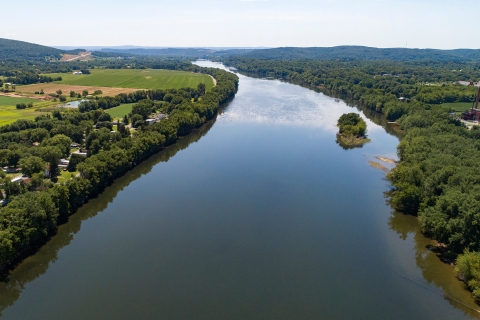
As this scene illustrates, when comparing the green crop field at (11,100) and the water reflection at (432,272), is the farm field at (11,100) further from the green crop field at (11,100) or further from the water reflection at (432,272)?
the water reflection at (432,272)

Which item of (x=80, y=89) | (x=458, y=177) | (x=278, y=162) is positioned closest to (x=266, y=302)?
(x=458, y=177)

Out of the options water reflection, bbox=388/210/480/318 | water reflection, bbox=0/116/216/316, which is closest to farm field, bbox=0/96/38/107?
water reflection, bbox=0/116/216/316

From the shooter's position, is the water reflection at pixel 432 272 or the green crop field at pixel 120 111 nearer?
the water reflection at pixel 432 272

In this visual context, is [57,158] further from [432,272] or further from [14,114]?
[432,272]

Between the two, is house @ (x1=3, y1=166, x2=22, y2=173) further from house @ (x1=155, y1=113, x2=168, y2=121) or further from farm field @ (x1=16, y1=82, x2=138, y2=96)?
farm field @ (x1=16, y1=82, x2=138, y2=96)

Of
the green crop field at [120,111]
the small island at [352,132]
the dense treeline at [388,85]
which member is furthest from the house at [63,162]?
the dense treeline at [388,85]

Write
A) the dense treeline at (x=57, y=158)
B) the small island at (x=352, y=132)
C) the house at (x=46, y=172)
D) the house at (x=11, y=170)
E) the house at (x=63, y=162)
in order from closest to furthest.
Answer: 1. the dense treeline at (x=57, y=158)
2. the house at (x=46, y=172)
3. the house at (x=11, y=170)
4. the house at (x=63, y=162)
5. the small island at (x=352, y=132)

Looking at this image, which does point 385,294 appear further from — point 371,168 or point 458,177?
point 371,168
